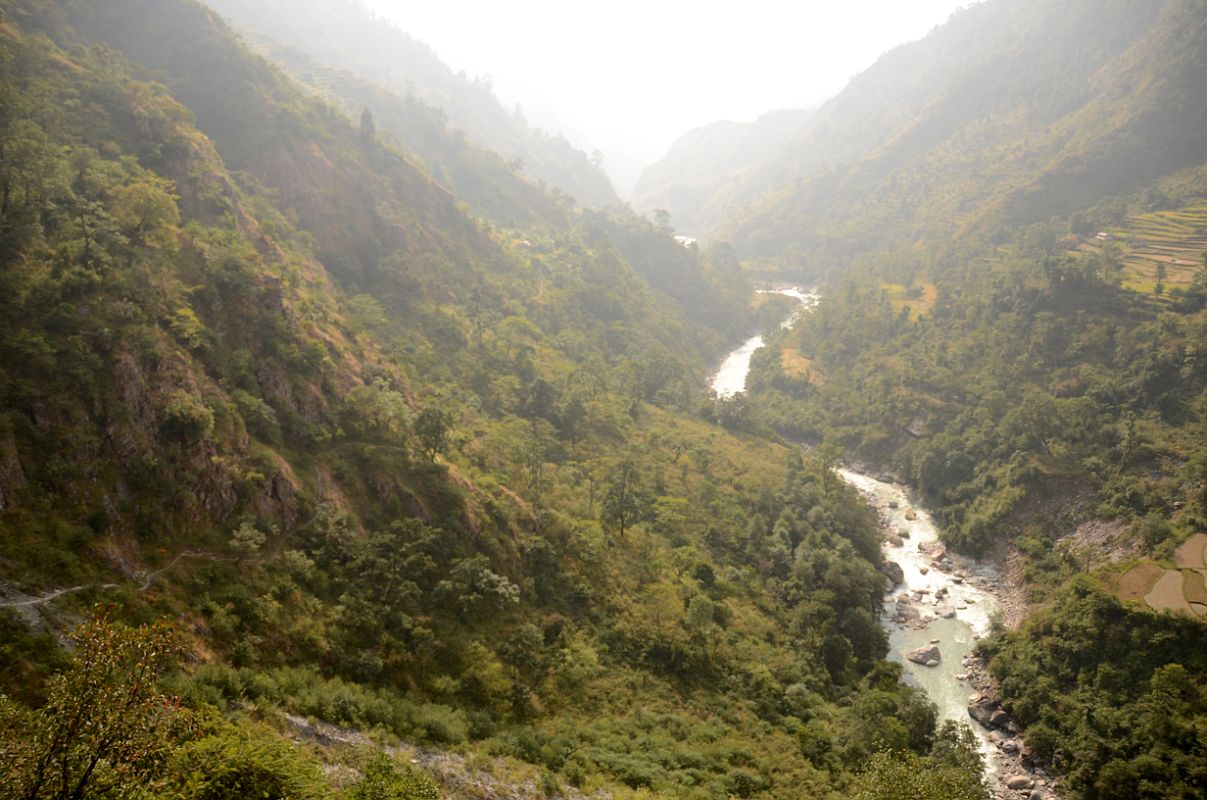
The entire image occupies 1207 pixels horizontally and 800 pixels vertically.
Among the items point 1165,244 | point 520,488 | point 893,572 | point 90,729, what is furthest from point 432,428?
point 1165,244

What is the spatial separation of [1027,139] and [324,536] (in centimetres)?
17735

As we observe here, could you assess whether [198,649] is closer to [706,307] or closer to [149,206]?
[149,206]

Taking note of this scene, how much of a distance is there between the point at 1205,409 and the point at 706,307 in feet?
307

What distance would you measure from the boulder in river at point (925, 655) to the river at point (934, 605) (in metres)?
0.32

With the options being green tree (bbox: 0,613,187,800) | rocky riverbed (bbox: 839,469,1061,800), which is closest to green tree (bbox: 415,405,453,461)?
green tree (bbox: 0,613,187,800)

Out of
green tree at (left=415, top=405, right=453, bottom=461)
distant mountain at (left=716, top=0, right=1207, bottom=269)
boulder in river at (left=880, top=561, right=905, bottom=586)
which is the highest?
distant mountain at (left=716, top=0, right=1207, bottom=269)

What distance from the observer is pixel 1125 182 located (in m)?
110

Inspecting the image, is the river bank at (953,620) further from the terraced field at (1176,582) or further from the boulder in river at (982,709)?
the terraced field at (1176,582)

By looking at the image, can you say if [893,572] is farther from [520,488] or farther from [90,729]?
[90,729]

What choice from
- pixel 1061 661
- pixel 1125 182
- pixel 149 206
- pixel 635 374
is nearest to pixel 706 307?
pixel 635 374

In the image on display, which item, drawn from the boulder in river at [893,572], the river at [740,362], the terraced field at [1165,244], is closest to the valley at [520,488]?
the terraced field at [1165,244]

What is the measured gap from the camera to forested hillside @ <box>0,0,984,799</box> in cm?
2350

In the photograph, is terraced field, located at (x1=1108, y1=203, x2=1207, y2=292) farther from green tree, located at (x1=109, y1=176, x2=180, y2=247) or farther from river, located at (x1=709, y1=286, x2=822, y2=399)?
green tree, located at (x1=109, y1=176, x2=180, y2=247)

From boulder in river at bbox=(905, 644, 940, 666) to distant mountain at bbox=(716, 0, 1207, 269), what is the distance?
320ft
